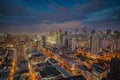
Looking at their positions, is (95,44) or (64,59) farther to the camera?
(95,44)

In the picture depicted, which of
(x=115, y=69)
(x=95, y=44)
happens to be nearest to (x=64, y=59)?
(x=95, y=44)

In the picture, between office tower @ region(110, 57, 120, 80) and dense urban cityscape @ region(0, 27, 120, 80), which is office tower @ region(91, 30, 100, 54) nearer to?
dense urban cityscape @ region(0, 27, 120, 80)

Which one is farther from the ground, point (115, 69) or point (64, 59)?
point (115, 69)

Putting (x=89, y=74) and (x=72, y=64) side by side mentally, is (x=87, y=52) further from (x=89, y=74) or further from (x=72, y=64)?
(x=89, y=74)

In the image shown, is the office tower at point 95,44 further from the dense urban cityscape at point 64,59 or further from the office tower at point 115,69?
the office tower at point 115,69

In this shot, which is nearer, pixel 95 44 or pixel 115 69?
pixel 115 69

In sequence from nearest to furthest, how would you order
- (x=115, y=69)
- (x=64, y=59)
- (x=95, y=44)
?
(x=115, y=69)
(x=64, y=59)
(x=95, y=44)

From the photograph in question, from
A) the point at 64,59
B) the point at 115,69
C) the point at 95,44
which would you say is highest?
the point at 95,44

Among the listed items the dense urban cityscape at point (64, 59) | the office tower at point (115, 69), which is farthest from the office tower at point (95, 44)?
the office tower at point (115, 69)

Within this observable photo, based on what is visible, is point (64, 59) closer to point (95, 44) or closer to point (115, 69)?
point (95, 44)

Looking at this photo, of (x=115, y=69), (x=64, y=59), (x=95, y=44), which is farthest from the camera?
(x=95, y=44)
